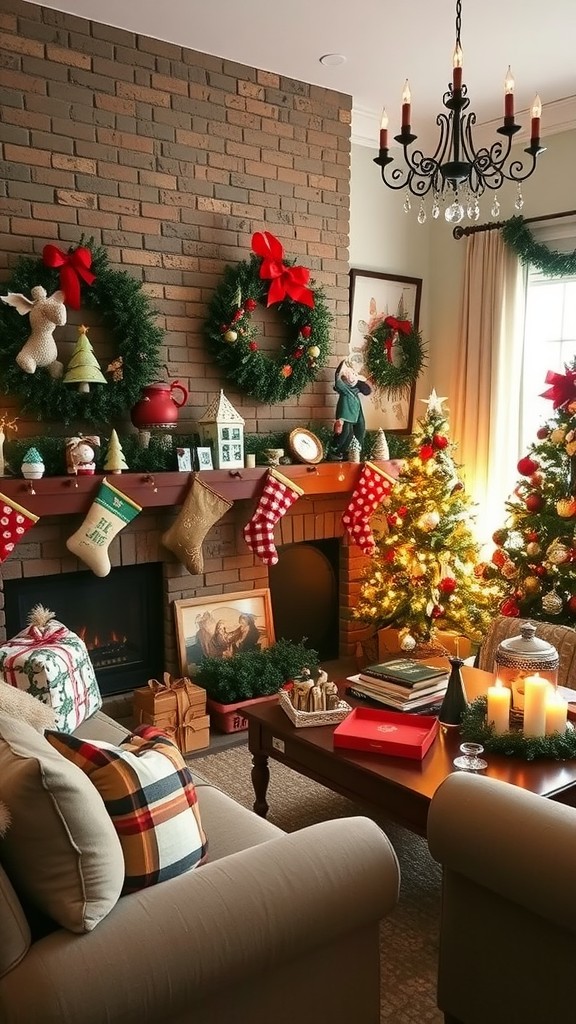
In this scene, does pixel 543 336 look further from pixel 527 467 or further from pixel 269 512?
pixel 269 512

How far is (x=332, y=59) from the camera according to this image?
3.91m

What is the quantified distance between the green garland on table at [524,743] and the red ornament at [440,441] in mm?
2290

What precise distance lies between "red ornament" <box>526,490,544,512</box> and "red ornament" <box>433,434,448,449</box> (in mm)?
685

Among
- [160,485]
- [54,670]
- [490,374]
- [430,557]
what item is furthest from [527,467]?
[54,670]

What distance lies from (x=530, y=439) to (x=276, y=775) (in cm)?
263

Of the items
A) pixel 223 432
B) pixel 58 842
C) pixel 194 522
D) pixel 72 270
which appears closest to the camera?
pixel 58 842

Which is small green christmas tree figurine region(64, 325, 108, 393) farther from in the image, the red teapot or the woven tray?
the woven tray

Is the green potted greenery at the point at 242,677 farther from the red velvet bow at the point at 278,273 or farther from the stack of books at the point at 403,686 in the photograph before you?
the red velvet bow at the point at 278,273

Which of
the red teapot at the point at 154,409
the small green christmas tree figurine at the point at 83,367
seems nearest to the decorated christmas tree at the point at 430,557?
the red teapot at the point at 154,409

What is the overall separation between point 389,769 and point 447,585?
7.32 ft

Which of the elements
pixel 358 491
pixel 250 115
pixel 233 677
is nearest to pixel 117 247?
pixel 250 115

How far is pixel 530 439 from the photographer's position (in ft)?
16.0

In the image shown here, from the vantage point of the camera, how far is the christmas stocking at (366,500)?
4.47 meters

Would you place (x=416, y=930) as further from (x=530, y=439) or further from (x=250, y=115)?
(x=250, y=115)
